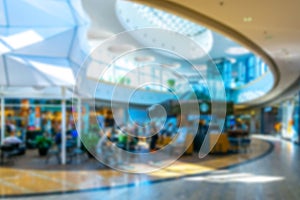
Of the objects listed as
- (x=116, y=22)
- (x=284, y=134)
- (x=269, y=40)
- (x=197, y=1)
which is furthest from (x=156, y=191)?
(x=284, y=134)

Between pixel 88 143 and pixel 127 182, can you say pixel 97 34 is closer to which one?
pixel 127 182

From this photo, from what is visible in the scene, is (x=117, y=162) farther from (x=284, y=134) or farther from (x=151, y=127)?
(x=284, y=134)

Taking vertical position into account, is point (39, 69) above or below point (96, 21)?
below

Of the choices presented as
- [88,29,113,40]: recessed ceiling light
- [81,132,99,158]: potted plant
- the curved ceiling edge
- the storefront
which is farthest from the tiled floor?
the storefront

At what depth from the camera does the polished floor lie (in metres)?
5.14

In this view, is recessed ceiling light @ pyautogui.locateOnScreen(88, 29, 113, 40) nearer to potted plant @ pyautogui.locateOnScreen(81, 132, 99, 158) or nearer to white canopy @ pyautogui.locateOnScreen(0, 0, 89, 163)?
white canopy @ pyautogui.locateOnScreen(0, 0, 89, 163)

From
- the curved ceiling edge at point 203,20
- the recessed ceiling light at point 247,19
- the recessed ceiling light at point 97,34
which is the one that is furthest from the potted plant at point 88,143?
the recessed ceiling light at point 97,34

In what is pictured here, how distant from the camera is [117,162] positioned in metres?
7.21

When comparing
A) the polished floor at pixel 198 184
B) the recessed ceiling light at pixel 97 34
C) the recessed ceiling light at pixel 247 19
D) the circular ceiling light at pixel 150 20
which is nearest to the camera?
the recessed ceiling light at pixel 247 19

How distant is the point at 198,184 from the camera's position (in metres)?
6.08

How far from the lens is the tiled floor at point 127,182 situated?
5.28 meters

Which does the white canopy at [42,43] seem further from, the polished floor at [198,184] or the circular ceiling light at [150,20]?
the polished floor at [198,184]

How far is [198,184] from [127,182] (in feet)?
4.85

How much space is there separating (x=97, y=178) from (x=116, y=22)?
10.2 m
